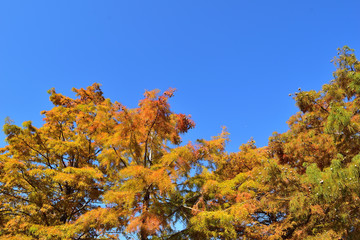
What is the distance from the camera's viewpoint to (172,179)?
700 centimetres

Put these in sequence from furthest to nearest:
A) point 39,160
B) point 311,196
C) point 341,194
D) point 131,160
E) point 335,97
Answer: point 39,160
point 131,160
point 335,97
point 311,196
point 341,194

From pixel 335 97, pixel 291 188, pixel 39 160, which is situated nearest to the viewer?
pixel 291 188

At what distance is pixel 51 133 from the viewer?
9.34 metres

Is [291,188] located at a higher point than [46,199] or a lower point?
lower

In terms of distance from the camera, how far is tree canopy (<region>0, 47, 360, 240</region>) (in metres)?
5.96

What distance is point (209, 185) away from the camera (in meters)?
7.38

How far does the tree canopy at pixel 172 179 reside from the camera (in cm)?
596

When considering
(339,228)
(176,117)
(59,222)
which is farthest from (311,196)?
(59,222)

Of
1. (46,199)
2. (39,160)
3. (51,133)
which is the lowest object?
(46,199)

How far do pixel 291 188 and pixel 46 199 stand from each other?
8.11 metres

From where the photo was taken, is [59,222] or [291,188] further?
[59,222]

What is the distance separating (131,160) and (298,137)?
6.82 metres

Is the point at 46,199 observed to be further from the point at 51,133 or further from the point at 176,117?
the point at 176,117

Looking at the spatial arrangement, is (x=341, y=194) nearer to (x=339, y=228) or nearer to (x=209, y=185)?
(x=339, y=228)
